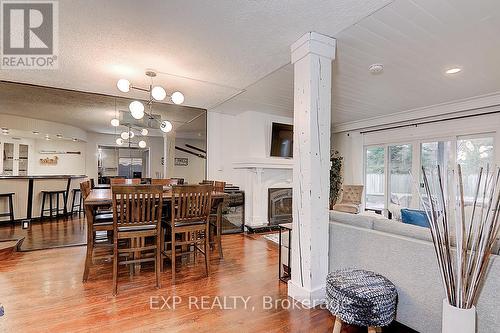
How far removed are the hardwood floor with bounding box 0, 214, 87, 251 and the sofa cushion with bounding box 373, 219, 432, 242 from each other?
4162 millimetres

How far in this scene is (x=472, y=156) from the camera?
4.38 metres

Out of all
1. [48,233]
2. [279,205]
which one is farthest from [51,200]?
[279,205]

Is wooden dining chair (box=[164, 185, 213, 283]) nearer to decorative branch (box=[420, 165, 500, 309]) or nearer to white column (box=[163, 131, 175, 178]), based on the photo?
decorative branch (box=[420, 165, 500, 309])

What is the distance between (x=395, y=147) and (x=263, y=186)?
3.12 metres

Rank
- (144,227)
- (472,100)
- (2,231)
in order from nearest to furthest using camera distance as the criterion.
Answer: (144,227), (472,100), (2,231)

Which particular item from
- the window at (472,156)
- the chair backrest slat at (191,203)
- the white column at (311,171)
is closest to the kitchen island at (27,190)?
the chair backrest slat at (191,203)

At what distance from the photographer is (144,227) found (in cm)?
250

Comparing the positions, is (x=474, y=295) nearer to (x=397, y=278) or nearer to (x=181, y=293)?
(x=397, y=278)

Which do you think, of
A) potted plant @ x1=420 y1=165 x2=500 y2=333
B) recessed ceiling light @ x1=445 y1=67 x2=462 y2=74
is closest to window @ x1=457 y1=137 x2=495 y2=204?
recessed ceiling light @ x1=445 y1=67 x2=462 y2=74

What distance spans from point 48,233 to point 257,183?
3777 millimetres

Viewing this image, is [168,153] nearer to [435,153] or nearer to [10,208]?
[10,208]

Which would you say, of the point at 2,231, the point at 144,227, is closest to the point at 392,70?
the point at 144,227

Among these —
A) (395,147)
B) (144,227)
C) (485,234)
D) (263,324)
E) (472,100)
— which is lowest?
(263,324)

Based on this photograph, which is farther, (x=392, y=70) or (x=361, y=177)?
(x=361, y=177)
